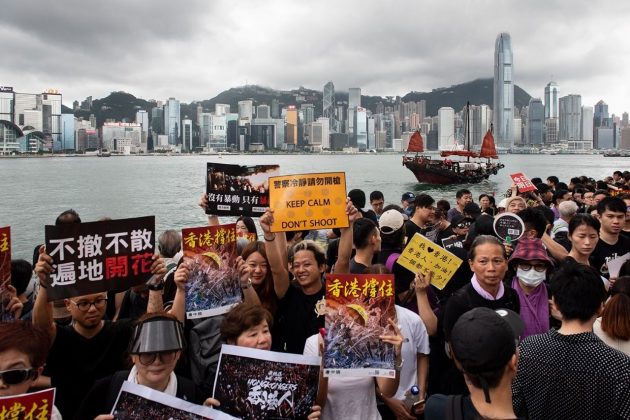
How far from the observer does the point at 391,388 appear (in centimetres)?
296

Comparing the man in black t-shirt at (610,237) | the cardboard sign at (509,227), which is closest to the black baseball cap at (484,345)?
the cardboard sign at (509,227)

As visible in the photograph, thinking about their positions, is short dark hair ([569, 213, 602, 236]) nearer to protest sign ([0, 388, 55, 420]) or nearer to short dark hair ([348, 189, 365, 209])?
short dark hair ([348, 189, 365, 209])

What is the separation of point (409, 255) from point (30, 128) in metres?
188

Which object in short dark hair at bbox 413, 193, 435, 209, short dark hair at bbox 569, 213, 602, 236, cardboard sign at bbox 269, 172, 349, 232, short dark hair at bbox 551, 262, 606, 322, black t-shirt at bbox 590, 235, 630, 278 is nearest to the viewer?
short dark hair at bbox 551, 262, 606, 322

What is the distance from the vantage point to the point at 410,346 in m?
3.43

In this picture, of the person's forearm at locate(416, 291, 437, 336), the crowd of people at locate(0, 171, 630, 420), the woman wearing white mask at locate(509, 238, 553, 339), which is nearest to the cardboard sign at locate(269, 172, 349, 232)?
the crowd of people at locate(0, 171, 630, 420)

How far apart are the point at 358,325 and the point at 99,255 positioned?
1.82 metres

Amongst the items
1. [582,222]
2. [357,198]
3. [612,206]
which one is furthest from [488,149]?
[582,222]

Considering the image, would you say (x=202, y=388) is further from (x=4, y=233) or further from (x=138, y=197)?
(x=138, y=197)

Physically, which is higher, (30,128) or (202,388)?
(30,128)

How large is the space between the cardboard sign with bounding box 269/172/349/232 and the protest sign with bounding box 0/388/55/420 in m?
2.42

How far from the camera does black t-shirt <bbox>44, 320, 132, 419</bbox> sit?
10.4ft

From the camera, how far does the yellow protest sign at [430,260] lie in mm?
3836

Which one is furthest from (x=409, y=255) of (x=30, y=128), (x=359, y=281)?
(x=30, y=128)
